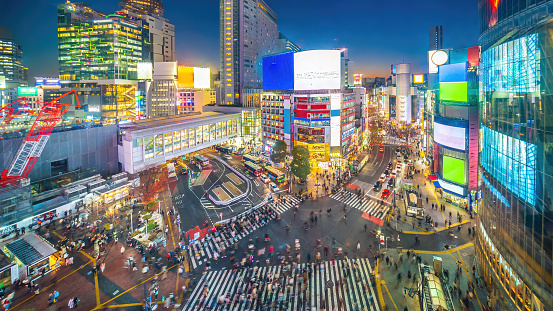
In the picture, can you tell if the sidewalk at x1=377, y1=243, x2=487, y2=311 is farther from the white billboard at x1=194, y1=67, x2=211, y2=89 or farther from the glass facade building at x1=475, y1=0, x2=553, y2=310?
the white billboard at x1=194, y1=67, x2=211, y2=89

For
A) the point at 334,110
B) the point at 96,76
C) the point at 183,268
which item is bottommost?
the point at 183,268

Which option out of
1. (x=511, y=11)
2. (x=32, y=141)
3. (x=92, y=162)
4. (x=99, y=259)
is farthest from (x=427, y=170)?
(x=32, y=141)

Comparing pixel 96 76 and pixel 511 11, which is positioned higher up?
pixel 96 76

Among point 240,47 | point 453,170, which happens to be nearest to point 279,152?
point 453,170

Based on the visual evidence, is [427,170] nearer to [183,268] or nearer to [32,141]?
[183,268]

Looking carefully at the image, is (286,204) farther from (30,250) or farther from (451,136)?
(30,250)

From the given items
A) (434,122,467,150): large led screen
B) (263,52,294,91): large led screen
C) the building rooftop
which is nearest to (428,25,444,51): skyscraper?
(263,52,294,91): large led screen
